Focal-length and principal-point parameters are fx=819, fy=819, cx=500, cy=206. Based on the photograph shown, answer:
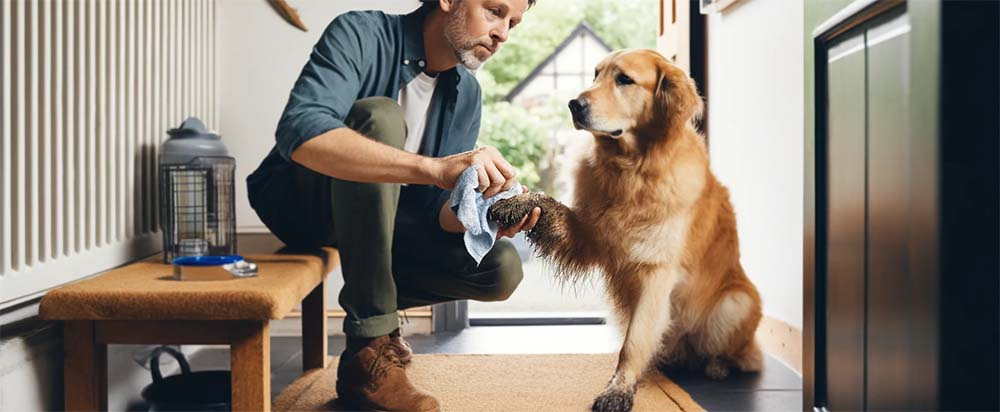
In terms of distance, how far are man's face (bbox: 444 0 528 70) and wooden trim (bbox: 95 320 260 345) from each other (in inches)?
26.2

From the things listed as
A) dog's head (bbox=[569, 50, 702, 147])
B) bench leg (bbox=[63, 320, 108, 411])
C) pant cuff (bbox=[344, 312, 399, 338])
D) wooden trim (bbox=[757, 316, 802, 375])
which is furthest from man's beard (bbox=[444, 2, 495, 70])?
wooden trim (bbox=[757, 316, 802, 375])

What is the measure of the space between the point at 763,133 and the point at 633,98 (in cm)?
51

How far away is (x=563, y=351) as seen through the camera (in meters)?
1.99

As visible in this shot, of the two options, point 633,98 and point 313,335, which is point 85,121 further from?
point 633,98

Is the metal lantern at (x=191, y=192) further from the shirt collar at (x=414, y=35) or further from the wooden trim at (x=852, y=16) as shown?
the wooden trim at (x=852, y=16)

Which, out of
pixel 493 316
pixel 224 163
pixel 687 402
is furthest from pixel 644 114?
pixel 224 163

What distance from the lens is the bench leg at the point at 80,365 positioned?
4.17 ft

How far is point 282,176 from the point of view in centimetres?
171

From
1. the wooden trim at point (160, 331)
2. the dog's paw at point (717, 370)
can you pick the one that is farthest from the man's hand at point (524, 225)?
the dog's paw at point (717, 370)

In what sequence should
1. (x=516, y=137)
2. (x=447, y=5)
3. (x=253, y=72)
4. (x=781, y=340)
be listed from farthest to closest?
(x=516, y=137) → (x=253, y=72) → (x=781, y=340) → (x=447, y=5)

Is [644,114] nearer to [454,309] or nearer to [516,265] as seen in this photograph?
[516,265]

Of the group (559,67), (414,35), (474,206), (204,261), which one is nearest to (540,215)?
(474,206)

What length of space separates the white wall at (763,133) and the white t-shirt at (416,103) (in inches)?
28.7

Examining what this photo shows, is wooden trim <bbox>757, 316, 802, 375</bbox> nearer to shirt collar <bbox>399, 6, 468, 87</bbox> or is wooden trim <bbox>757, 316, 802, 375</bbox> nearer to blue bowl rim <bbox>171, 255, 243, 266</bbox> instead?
shirt collar <bbox>399, 6, 468, 87</bbox>
